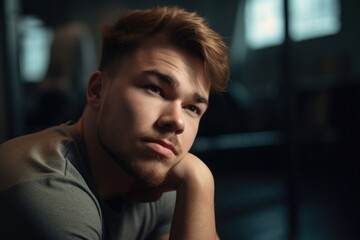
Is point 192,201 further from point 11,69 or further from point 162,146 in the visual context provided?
point 11,69

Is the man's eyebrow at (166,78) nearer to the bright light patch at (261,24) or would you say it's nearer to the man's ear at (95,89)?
the man's ear at (95,89)

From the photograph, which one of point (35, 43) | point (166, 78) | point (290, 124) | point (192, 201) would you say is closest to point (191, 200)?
point (192, 201)

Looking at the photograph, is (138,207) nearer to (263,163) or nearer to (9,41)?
(9,41)

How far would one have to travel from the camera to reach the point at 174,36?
2.90ft

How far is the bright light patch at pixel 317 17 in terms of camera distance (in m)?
3.20

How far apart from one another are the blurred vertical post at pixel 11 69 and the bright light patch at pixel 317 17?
1939 mm

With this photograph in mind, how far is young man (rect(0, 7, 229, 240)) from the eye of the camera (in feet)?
2.37

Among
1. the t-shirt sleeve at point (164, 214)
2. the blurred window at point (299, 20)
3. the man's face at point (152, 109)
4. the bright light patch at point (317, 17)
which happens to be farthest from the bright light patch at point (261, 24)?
the man's face at point (152, 109)

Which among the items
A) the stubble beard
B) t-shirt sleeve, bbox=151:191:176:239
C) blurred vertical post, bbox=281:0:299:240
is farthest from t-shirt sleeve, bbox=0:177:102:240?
blurred vertical post, bbox=281:0:299:240

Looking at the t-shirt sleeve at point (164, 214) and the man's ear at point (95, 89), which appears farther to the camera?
the t-shirt sleeve at point (164, 214)

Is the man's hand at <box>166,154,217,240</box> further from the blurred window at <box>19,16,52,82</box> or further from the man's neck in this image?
the blurred window at <box>19,16,52,82</box>

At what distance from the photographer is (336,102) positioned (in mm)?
2900

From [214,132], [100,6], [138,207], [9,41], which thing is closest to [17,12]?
[9,41]

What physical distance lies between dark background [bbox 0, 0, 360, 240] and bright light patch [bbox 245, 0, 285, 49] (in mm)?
68
